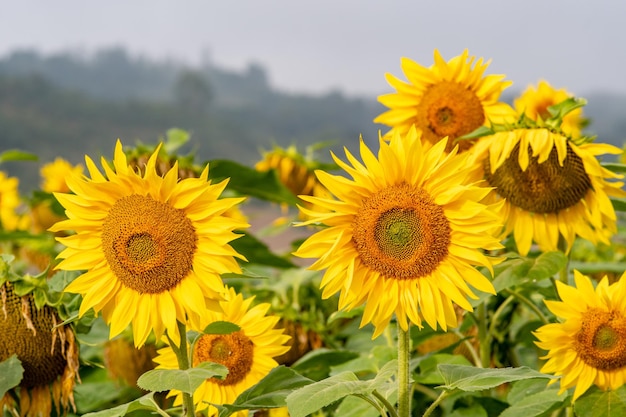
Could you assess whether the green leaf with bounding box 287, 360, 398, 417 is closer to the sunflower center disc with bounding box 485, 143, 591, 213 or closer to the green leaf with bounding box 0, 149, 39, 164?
the sunflower center disc with bounding box 485, 143, 591, 213

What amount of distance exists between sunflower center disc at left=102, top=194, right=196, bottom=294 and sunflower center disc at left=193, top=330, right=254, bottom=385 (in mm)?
196

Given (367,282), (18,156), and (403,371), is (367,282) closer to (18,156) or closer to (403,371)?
(403,371)

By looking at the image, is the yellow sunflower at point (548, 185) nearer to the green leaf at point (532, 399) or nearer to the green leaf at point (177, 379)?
the green leaf at point (532, 399)

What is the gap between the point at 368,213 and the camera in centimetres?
92

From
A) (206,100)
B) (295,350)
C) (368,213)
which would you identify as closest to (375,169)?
(368,213)

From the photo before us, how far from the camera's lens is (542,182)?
1.33 meters

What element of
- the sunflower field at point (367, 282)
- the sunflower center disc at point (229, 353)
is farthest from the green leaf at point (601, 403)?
the sunflower center disc at point (229, 353)

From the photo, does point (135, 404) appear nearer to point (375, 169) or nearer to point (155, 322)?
point (155, 322)

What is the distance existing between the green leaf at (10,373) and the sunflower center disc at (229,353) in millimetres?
253

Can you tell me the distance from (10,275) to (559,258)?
2.69 feet

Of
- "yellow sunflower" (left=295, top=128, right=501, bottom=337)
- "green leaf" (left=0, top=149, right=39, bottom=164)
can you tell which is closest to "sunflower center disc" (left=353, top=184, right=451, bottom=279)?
"yellow sunflower" (left=295, top=128, right=501, bottom=337)

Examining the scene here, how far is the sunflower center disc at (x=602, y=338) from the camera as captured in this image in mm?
1087

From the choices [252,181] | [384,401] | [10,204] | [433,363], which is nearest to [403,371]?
[384,401]

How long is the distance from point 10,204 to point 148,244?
2.30 meters
